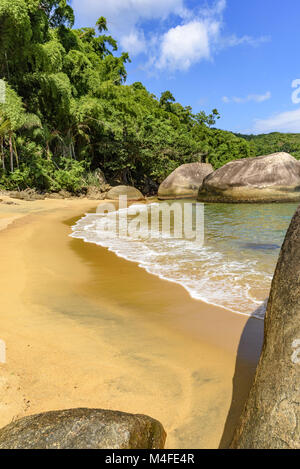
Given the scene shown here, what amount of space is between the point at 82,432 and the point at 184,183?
57.0ft

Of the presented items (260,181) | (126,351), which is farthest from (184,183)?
(126,351)

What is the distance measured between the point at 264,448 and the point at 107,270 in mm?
3398

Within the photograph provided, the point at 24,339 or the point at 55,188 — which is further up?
the point at 55,188

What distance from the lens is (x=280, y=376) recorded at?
1.21m

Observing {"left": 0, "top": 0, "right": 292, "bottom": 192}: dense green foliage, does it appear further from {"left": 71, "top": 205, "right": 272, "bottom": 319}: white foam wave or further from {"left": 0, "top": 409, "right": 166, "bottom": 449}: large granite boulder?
{"left": 0, "top": 409, "right": 166, "bottom": 449}: large granite boulder

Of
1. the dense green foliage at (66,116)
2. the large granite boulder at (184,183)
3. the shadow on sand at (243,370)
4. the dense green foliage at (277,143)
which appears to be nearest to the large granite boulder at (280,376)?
the shadow on sand at (243,370)

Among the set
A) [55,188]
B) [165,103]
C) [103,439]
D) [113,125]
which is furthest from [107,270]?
[165,103]

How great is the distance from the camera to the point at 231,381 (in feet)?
5.98

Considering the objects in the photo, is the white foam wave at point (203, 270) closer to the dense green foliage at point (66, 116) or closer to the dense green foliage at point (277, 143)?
the dense green foliage at point (66, 116)

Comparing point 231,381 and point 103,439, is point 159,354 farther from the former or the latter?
point 103,439

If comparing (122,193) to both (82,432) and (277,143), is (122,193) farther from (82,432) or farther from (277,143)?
(277,143)

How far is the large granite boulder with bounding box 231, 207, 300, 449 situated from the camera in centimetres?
108

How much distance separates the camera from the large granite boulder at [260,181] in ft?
41.5

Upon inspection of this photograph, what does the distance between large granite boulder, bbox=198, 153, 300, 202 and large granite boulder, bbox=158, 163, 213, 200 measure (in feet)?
13.1
